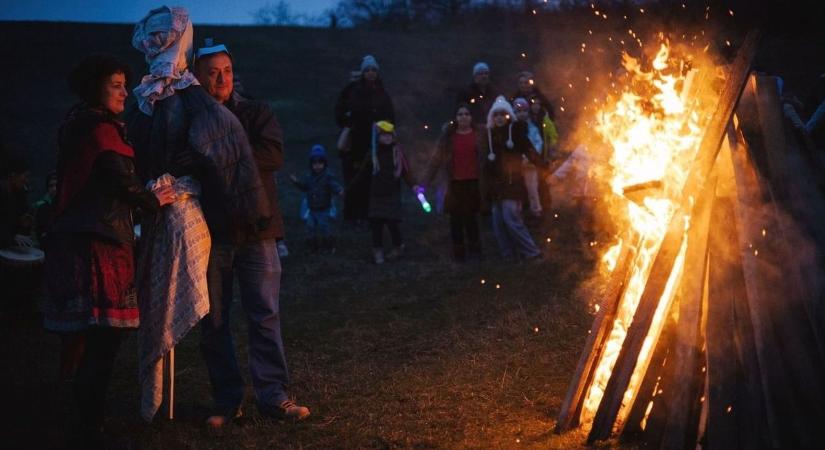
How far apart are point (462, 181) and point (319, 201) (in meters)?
2.37

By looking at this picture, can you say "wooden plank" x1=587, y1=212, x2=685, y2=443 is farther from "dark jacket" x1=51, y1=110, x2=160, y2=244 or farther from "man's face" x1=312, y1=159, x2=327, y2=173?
"man's face" x1=312, y1=159, x2=327, y2=173

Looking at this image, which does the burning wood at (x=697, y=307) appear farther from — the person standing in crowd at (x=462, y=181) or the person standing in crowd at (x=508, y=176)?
the person standing in crowd at (x=462, y=181)

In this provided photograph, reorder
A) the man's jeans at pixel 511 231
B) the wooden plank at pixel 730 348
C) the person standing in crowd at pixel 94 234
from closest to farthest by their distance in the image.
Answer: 1. the wooden plank at pixel 730 348
2. the person standing in crowd at pixel 94 234
3. the man's jeans at pixel 511 231

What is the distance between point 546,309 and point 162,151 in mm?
4042

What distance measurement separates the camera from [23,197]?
898 centimetres

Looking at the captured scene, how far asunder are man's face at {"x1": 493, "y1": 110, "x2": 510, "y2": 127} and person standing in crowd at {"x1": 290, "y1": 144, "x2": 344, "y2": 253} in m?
2.62

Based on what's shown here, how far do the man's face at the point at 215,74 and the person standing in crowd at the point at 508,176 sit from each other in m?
6.46

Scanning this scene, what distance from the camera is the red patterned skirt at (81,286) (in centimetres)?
451

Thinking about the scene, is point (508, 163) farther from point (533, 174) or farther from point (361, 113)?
point (361, 113)

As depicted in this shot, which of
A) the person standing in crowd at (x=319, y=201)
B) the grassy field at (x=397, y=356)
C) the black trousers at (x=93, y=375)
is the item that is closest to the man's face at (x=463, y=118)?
the grassy field at (x=397, y=356)

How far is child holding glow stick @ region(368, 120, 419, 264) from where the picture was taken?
11.7 metres

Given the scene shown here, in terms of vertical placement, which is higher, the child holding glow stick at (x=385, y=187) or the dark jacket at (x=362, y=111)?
the dark jacket at (x=362, y=111)

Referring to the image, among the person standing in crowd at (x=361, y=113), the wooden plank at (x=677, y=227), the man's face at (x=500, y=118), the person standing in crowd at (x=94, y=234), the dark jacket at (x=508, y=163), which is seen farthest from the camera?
the person standing in crowd at (x=361, y=113)

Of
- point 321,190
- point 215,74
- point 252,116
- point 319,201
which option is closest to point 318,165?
point 321,190
